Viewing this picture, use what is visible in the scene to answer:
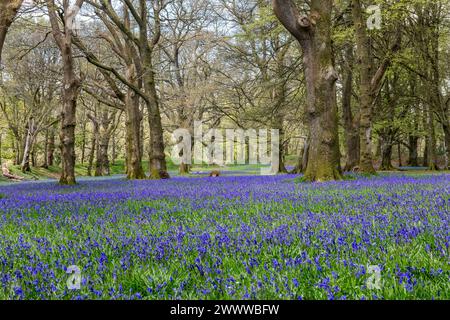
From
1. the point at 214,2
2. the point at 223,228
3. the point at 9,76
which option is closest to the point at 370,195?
the point at 223,228

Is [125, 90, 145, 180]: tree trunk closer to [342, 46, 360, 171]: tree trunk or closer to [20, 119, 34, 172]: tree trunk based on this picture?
[342, 46, 360, 171]: tree trunk

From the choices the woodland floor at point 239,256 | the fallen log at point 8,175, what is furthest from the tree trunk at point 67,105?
the fallen log at point 8,175

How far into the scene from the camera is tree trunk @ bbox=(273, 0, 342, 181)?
1266cm

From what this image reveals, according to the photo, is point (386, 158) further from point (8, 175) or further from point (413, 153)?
point (8, 175)

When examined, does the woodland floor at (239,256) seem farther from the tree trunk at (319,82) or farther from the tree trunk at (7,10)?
the tree trunk at (319,82)

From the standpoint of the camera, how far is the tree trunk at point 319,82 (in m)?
12.7

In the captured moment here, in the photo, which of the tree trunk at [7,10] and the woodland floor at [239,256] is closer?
the woodland floor at [239,256]

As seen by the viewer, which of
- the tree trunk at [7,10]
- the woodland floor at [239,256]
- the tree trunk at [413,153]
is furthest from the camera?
the tree trunk at [413,153]

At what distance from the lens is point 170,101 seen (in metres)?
30.4

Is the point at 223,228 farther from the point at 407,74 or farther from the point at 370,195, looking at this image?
the point at 407,74

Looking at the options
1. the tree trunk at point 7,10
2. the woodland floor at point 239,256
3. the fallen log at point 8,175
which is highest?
A: the tree trunk at point 7,10

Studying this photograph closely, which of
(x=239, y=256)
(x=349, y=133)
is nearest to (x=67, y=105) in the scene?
(x=239, y=256)
